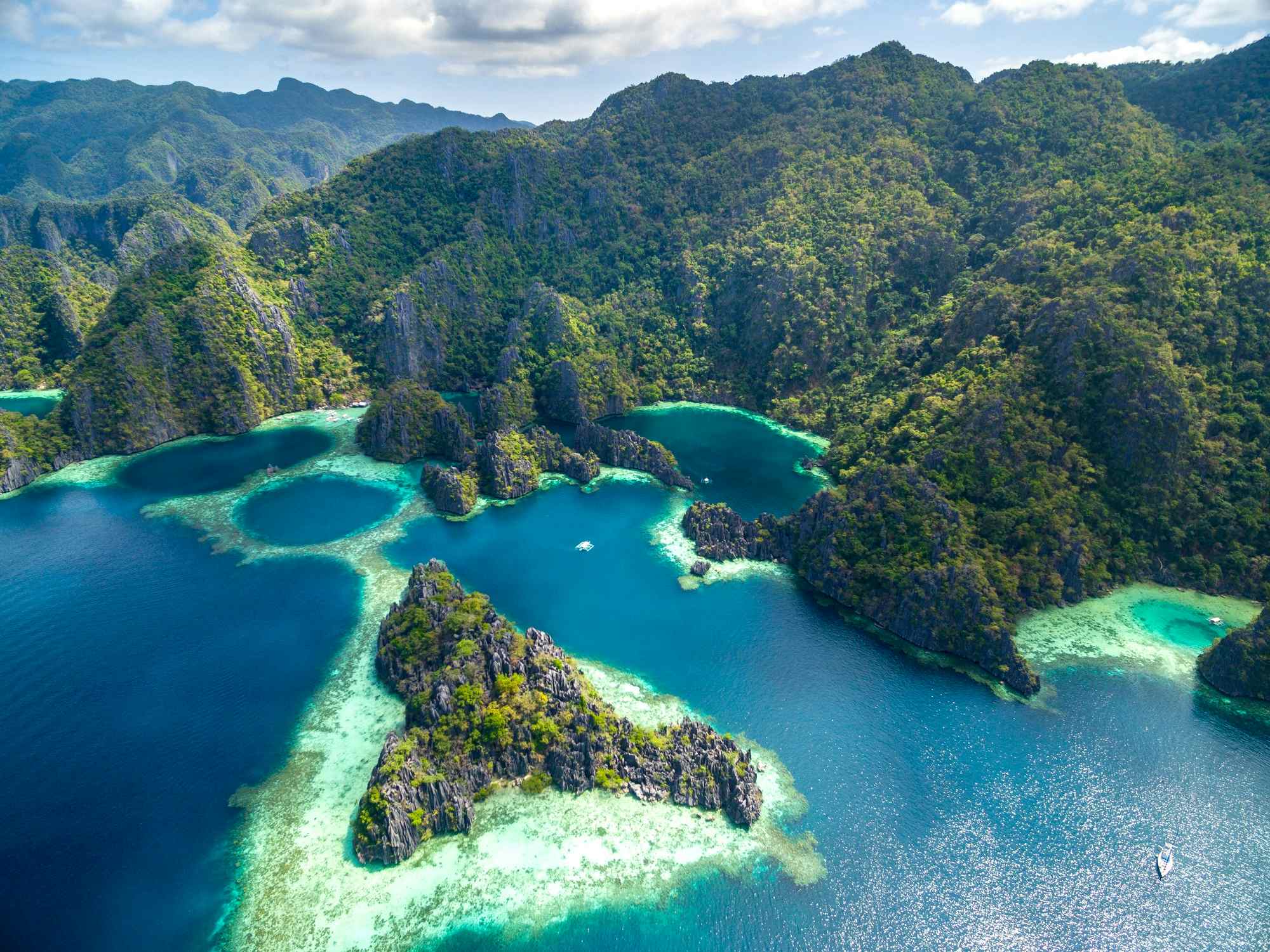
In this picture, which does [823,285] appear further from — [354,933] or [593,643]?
[354,933]

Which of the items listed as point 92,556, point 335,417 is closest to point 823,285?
point 335,417

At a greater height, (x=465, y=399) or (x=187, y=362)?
(x=187, y=362)

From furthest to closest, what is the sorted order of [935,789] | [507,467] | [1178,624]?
[507,467]
[1178,624]
[935,789]

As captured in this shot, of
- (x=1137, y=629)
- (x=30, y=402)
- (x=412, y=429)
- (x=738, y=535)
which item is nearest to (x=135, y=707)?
(x=412, y=429)

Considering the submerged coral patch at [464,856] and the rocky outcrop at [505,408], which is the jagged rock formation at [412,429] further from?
the submerged coral patch at [464,856]

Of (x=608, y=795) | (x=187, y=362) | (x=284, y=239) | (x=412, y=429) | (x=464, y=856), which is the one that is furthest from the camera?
(x=284, y=239)

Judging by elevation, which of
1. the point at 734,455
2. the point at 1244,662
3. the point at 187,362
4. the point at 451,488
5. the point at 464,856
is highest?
the point at 187,362

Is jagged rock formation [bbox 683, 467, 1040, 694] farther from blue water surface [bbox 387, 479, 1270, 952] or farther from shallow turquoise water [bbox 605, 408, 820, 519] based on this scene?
shallow turquoise water [bbox 605, 408, 820, 519]

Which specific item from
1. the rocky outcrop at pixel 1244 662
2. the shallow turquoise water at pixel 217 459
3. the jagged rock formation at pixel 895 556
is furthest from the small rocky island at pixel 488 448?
the rocky outcrop at pixel 1244 662

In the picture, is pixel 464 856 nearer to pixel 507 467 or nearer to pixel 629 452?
pixel 507 467
